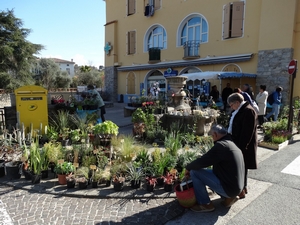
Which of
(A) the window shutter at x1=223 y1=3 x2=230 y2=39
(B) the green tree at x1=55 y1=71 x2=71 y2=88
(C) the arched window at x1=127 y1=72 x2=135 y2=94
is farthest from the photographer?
A: (B) the green tree at x1=55 y1=71 x2=71 y2=88

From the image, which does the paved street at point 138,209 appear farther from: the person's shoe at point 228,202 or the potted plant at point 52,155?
the potted plant at point 52,155

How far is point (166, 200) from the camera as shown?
344 cm

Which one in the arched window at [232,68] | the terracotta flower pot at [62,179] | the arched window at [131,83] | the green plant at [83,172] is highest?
the arched window at [232,68]

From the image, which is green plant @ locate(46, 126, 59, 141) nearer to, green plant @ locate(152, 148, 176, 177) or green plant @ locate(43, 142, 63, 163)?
green plant @ locate(43, 142, 63, 163)

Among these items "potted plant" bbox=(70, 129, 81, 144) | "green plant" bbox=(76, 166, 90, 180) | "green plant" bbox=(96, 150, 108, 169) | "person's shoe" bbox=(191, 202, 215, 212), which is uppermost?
"potted plant" bbox=(70, 129, 81, 144)

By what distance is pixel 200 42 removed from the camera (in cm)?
1595

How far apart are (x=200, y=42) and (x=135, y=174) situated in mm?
14048

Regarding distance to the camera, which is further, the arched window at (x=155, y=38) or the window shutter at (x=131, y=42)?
the window shutter at (x=131, y=42)

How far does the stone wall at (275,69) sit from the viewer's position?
12.2 m

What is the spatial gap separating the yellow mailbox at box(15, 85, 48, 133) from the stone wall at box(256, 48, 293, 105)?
11.4 meters

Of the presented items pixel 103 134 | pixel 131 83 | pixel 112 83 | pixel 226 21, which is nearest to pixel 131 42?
pixel 131 83

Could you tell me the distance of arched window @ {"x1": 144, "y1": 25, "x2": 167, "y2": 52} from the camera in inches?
726

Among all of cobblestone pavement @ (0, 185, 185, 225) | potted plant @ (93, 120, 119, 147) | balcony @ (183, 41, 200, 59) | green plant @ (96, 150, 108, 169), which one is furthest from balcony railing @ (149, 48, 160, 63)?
cobblestone pavement @ (0, 185, 185, 225)

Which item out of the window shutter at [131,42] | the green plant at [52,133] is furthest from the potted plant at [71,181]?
the window shutter at [131,42]
